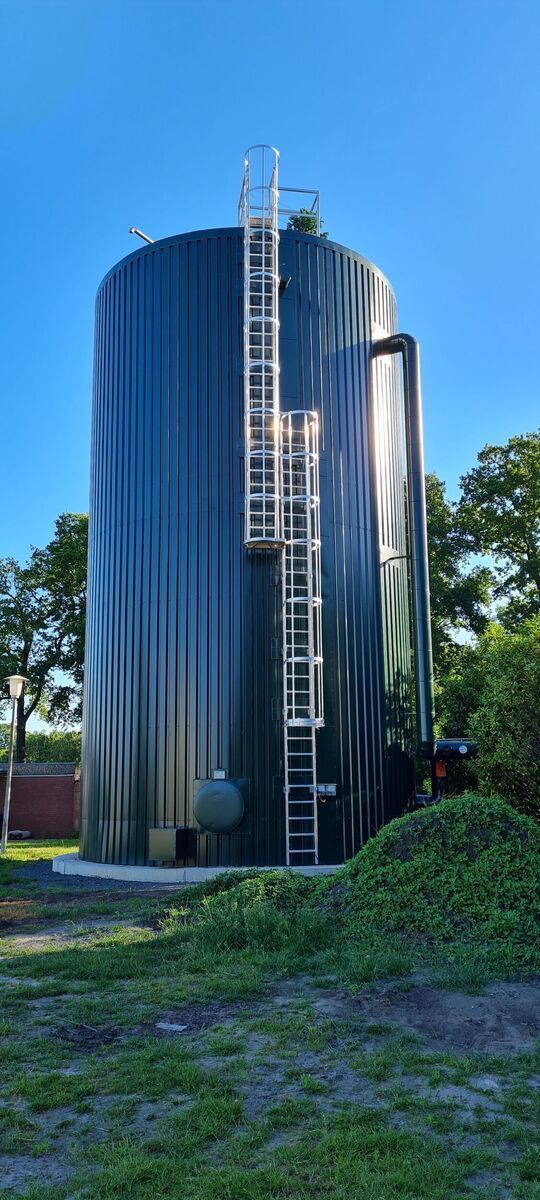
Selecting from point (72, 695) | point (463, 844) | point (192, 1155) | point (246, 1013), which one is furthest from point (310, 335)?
point (72, 695)

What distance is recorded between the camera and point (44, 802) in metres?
35.7

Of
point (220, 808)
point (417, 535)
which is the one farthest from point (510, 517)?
point (220, 808)

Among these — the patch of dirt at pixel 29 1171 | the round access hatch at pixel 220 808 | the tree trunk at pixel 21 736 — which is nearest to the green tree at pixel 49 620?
the tree trunk at pixel 21 736

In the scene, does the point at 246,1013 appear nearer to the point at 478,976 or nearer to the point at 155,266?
the point at 478,976

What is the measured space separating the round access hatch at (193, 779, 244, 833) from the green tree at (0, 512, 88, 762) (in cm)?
2681

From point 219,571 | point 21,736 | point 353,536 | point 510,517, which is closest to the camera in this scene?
point 219,571

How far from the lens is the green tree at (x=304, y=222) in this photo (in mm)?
21219

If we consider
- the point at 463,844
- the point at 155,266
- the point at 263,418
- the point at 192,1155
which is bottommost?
the point at 192,1155

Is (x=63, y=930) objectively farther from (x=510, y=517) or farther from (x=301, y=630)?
(x=510, y=517)

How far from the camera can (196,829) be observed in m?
16.3

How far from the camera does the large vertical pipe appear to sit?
18156 millimetres

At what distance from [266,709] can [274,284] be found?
8570 mm

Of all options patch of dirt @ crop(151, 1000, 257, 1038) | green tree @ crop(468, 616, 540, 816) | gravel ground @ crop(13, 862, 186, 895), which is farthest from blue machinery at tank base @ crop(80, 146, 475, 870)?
patch of dirt @ crop(151, 1000, 257, 1038)

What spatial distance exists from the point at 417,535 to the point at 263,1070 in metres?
14.6
